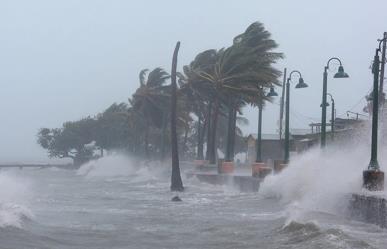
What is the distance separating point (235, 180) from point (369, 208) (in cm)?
2137

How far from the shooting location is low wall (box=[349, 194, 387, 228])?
1584cm

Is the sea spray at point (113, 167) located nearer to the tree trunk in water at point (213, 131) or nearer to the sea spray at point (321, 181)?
the tree trunk in water at point (213, 131)

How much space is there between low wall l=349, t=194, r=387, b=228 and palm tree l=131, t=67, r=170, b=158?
166 ft

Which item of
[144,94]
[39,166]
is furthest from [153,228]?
[39,166]

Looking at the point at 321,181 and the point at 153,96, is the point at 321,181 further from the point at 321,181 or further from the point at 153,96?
the point at 153,96

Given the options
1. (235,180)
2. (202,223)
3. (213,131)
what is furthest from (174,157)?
(202,223)

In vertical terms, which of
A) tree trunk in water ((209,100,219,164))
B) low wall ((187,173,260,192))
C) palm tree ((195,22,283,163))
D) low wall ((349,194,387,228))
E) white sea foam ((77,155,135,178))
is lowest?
white sea foam ((77,155,135,178))

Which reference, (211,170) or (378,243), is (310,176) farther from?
(211,170)

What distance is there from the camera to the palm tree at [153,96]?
2697 inches

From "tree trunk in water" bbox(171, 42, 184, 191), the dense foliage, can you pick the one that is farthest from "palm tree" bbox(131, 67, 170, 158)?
"tree trunk in water" bbox(171, 42, 184, 191)

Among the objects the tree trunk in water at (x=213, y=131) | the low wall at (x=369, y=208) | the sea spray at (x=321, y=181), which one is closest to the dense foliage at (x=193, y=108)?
the tree trunk in water at (x=213, y=131)

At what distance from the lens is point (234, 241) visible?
47.1 feet

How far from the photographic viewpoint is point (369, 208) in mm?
16859

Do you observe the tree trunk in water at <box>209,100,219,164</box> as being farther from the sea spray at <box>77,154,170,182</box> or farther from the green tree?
the green tree
